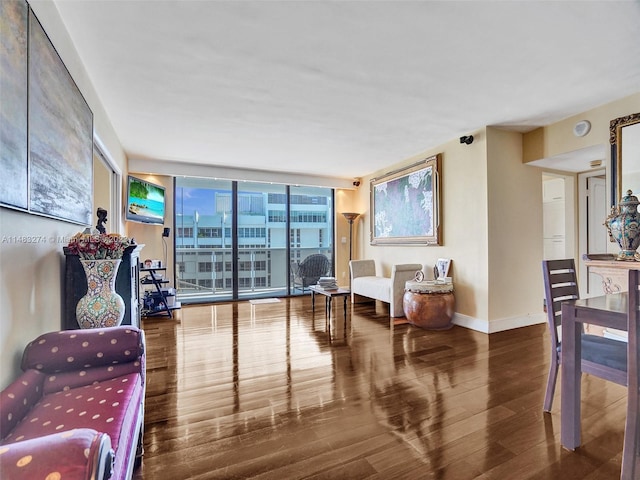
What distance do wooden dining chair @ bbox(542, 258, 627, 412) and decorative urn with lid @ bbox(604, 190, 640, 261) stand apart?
71cm

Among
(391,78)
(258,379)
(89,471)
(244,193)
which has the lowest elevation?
(258,379)

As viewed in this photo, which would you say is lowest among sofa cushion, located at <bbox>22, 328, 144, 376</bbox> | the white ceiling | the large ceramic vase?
sofa cushion, located at <bbox>22, 328, 144, 376</bbox>

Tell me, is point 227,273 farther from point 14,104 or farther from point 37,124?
point 14,104

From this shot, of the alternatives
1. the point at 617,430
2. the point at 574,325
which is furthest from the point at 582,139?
the point at 617,430

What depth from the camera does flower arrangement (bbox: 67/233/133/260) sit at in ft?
5.61

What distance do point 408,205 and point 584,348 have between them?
3.42 m

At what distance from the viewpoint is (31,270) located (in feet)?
4.80

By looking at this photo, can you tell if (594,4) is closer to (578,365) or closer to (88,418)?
(578,365)

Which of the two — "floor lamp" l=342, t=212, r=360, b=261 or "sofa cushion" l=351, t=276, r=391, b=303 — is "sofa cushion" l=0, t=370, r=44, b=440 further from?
"floor lamp" l=342, t=212, r=360, b=261

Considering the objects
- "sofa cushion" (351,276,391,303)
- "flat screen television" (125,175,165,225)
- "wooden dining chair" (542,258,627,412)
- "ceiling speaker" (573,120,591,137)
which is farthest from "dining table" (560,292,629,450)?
"flat screen television" (125,175,165,225)

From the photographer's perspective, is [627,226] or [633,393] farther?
[627,226]

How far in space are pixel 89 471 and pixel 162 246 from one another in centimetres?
523

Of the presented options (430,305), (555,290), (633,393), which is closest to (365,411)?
(633,393)

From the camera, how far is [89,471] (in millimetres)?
660
